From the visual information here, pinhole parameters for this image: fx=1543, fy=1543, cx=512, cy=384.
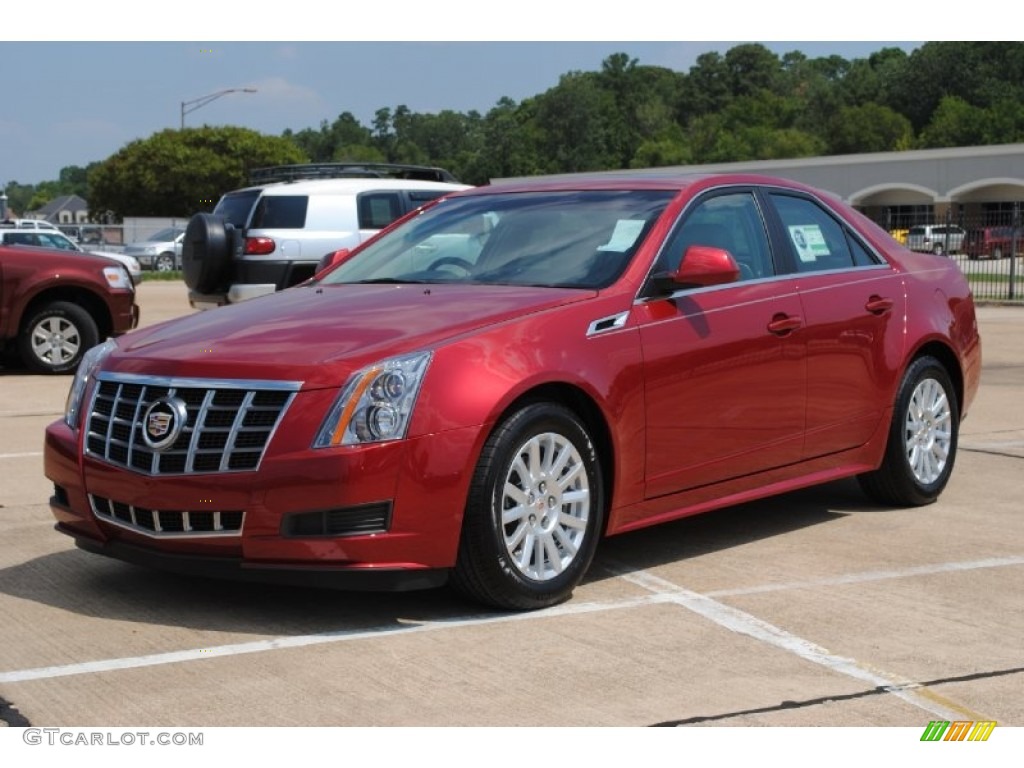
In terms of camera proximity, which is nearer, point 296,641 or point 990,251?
point 296,641

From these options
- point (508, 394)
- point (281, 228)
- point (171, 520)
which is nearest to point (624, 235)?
point (508, 394)

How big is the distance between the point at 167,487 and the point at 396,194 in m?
12.7

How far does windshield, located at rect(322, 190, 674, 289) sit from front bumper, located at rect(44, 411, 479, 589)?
119cm

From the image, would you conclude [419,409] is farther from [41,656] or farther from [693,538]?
[693,538]

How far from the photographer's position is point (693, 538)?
682 cm

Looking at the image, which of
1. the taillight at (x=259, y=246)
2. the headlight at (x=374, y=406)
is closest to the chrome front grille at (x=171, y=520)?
the headlight at (x=374, y=406)

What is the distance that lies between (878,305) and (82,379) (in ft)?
11.8

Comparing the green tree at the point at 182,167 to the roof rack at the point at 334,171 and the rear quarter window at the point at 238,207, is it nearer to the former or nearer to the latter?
the roof rack at the point at 334,171

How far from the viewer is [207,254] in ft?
53.9

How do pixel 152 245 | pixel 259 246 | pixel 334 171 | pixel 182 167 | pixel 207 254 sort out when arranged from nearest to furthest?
pixel 207 254, pixel 259 246, pixel 334 171, pixel 152 245, pixel 182 167

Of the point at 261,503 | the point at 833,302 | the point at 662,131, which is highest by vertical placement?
the point at 662,131

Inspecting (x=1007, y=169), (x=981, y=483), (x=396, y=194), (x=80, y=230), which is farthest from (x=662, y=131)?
(x=981, y=483)

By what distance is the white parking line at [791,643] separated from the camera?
437 cm

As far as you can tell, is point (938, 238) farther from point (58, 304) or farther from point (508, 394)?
point (508, 394)
